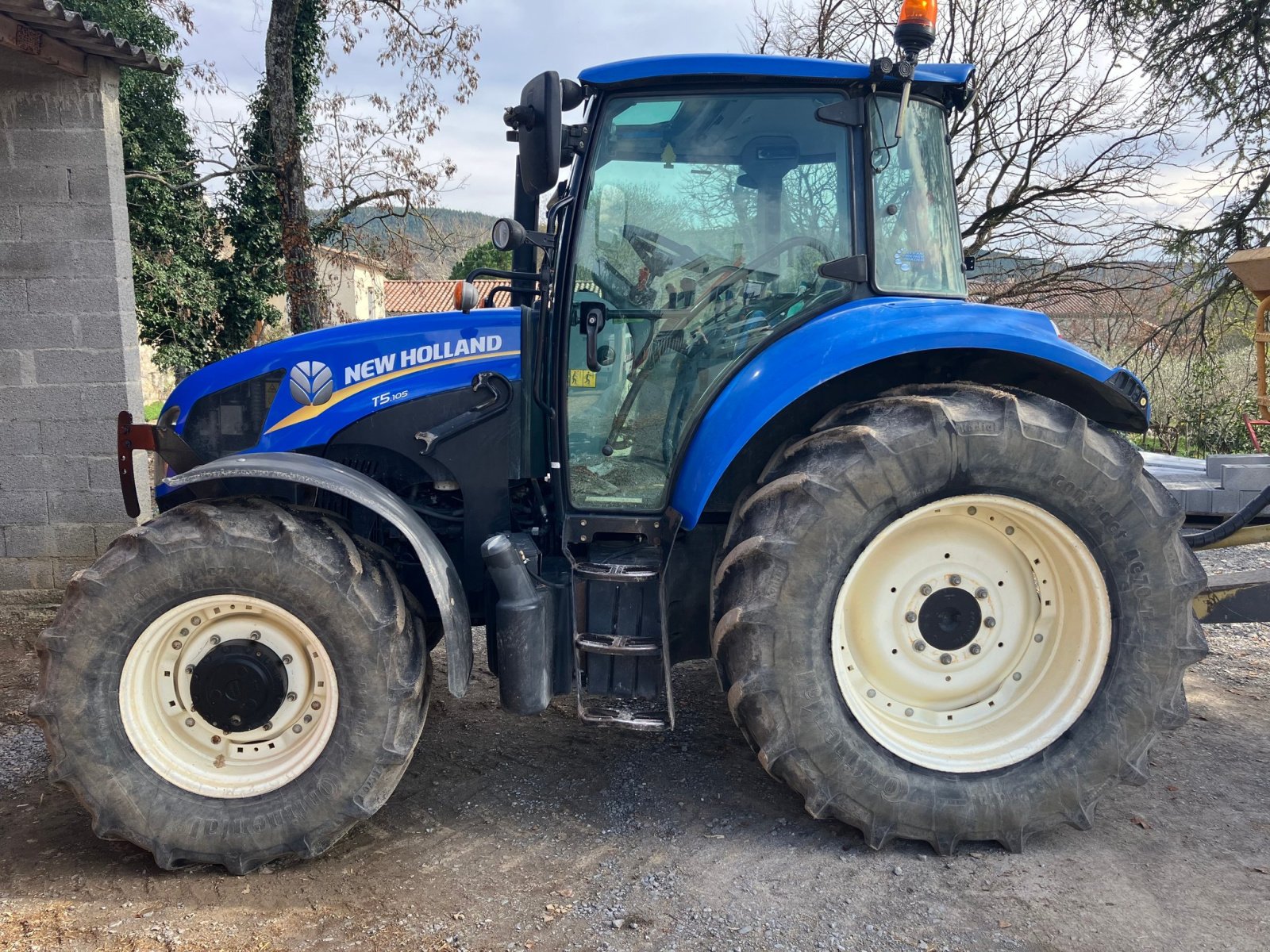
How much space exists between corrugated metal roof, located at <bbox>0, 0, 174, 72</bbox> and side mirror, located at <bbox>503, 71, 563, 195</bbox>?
3695 mm

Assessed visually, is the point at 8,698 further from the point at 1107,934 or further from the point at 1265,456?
the point at 1265,456

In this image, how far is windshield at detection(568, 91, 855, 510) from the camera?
9.82 feet

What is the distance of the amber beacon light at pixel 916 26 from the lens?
2934 mm

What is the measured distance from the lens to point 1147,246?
10.4 metres

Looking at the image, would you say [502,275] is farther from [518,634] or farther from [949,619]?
[949,619]

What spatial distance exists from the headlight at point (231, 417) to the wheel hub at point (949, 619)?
237cm

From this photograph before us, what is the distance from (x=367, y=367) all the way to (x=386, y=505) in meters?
0.65

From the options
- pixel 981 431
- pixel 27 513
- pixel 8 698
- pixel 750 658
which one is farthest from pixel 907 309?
pixel 27 513

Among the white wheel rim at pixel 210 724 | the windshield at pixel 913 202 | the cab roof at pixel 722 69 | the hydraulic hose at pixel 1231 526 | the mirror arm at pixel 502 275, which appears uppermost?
the cab roof at pixel 722 69

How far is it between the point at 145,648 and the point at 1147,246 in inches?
429

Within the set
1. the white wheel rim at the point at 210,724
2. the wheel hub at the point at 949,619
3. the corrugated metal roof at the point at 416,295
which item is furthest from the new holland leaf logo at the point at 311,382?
the corrugated metal roof at the point at 416,295

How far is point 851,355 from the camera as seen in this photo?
2.80m

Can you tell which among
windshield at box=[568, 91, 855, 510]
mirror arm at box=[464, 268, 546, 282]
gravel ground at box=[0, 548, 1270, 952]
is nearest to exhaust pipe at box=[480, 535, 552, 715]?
gravel ground at box=[0, 548, 1270, 952]

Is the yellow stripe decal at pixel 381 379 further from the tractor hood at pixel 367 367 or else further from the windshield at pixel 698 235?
the windshield at pixel 698 235
